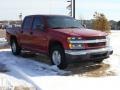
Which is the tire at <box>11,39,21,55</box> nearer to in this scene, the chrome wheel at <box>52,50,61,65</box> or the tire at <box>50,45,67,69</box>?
the tire at <box>50,45,67,69</box>

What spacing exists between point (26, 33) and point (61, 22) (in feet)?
5.93

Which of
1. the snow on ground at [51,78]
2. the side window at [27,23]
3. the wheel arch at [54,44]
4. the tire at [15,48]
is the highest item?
the side window at [27,23]

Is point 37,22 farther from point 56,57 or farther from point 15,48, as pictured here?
point 15,48

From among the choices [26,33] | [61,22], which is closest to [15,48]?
[26,33]

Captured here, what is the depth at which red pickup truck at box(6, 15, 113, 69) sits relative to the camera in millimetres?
10922

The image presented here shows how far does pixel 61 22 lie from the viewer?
12.6 m

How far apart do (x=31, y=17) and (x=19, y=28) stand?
1133 mm

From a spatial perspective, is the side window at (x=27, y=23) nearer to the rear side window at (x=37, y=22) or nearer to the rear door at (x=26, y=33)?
the rear door at (x=26, y=33)

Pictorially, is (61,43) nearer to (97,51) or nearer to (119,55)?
(97,51)

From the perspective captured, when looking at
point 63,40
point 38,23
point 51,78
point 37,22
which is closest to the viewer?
point 51,78

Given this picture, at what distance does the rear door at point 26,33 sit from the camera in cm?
1348

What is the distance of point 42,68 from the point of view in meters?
11.5

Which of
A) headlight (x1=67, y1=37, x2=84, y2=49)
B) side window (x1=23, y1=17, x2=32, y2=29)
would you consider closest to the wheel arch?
headlight (x1=67, y1=37, x2=84, y2=49)

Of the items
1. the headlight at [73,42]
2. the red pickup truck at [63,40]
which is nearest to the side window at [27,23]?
the red pickup truck at [63,40]
